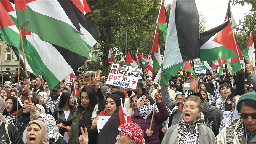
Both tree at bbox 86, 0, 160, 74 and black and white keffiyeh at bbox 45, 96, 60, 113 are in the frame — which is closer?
black and white keffiyeh at bbox 45, 96, 60, 113

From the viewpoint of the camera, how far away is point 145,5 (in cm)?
2797

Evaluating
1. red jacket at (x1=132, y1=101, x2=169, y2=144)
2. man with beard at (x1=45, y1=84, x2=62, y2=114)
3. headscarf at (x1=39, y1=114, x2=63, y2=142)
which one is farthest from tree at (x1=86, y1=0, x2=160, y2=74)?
headscarf at (x1=39, y1=114, x2=63, y2=142)

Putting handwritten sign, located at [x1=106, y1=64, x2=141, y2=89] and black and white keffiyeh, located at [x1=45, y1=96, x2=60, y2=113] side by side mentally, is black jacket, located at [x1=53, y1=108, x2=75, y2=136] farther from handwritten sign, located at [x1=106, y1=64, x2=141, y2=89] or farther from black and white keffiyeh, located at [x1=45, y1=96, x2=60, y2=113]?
handwritten sign, located at [x1=106, y1=64, x2=141, y2=89]

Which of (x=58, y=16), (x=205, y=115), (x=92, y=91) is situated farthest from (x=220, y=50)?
(x=58, y=16)

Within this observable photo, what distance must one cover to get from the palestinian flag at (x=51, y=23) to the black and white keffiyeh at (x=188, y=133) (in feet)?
5.33

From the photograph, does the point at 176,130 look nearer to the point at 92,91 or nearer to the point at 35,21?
the point at 92,91

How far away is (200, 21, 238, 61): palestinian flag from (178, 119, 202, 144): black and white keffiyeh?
2.08 metres

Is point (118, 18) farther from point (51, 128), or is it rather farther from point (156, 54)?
point (51, 128)

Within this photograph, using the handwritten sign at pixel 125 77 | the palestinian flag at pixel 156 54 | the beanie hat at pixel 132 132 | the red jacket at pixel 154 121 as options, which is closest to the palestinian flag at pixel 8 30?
the red jacket at pixel 154 121

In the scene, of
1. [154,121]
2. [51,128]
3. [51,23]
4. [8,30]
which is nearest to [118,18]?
[8,30]

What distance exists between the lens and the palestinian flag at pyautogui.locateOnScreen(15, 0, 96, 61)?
5.01 m

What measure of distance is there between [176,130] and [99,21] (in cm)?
2307

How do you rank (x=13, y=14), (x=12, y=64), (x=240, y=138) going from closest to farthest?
1. (x=240, y=138)
2. (x=13, y=14)
3. (x=12, y=64)

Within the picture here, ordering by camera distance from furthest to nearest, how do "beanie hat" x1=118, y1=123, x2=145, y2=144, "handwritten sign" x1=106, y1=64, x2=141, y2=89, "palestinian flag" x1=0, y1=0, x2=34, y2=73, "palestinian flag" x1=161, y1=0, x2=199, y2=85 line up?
"handwritten sign" x1=106, y1=64, x2=141, y2=89 → "palestinian flag" x1=0, y1=0, x2=34, y2=73 → "palestinian flag" x1=161, y1=0, x2=199, y2=85 → "beanie hat" x1=118, y1=123, x2=145, y2=144
